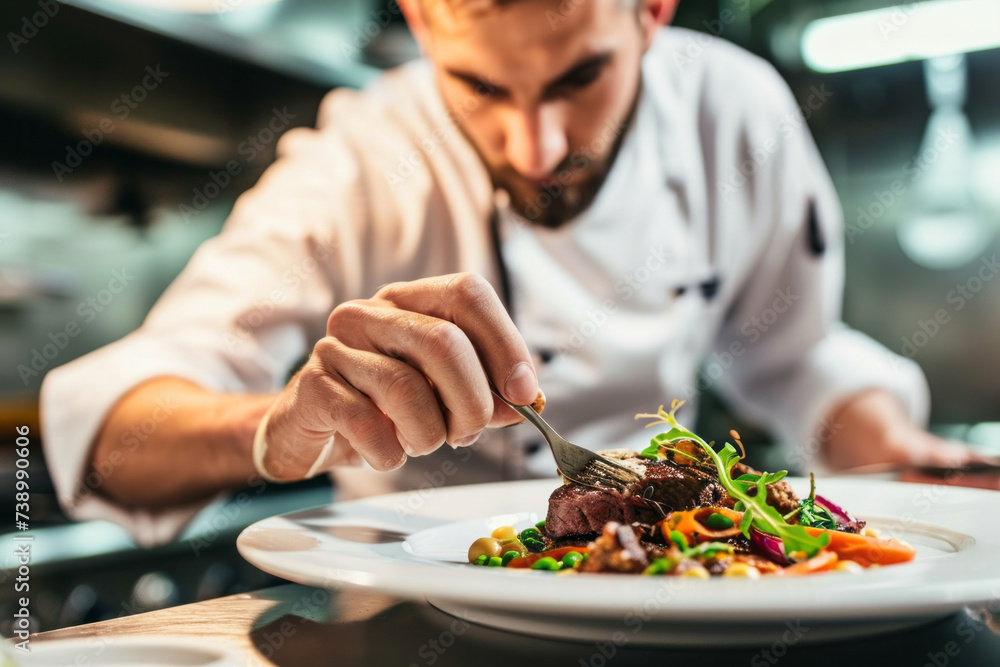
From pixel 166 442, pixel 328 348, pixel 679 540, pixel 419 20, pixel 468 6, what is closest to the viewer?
pixel 679 540

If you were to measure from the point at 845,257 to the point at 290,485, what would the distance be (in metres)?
2.80

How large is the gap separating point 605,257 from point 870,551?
1.54 m

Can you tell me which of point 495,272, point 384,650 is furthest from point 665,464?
point 495,272

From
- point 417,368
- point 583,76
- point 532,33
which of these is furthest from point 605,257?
point 417,368

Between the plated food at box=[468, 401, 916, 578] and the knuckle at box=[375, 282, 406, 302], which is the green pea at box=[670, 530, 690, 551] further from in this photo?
the knuckle at box=[375, 282, 406, 302]

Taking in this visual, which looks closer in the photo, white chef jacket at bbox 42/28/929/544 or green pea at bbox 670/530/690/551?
green pea at bbox 670/530/690/551

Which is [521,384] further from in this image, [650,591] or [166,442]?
[166,442]

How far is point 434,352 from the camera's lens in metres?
0.70

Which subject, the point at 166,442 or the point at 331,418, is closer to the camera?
the point at 331,418

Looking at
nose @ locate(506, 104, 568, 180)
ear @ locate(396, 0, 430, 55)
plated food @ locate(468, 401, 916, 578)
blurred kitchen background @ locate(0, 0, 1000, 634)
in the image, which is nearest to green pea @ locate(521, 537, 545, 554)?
plated food @ locate(468, 401, 916, 578)

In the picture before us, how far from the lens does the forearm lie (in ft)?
4.93

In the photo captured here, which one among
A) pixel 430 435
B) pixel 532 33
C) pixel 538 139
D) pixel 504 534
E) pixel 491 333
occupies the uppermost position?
pixel 532 33

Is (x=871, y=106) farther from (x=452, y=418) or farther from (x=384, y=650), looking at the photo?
(x=384, y=650)

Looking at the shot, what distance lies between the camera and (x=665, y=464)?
86 cm
